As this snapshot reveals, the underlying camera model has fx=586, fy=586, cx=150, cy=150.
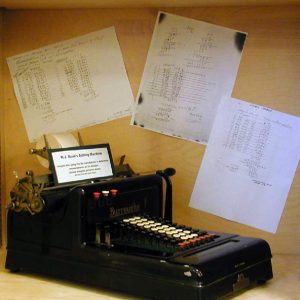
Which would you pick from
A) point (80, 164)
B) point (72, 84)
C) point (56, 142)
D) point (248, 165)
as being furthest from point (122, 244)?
point (72, 84)

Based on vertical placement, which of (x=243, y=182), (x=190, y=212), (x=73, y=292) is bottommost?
(x=73, y=292)

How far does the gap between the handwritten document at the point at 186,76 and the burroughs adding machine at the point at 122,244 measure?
236 mm

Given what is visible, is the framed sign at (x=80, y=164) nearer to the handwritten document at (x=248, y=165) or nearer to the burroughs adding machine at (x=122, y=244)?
the burroughs adding machine at (x=122, y=244)

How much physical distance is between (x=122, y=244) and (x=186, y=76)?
605 millimetres

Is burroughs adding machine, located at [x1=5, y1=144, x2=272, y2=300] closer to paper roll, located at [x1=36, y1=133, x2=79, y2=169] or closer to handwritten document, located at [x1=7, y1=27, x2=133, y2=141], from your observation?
paper roll, located at [x1=36, y1=133, x2=79, y2=169]

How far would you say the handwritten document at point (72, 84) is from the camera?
1.73 metres

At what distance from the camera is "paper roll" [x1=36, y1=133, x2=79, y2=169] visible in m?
1.59

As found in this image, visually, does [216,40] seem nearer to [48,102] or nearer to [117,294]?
[48,102]

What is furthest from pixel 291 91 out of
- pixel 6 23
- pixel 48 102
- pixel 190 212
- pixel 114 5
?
pixel 6 23

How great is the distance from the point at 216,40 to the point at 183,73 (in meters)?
0.13

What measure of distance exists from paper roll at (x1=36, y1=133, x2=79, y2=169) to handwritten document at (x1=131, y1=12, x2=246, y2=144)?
20cm

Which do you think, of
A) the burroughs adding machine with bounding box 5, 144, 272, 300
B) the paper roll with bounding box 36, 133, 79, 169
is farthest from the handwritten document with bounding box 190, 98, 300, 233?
the paper roll with bounding box 36, 133, 79, 169

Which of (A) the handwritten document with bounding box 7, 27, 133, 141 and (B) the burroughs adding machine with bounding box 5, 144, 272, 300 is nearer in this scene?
(B) the burroughs adding machine with bounding box 5, 144, 272, 300

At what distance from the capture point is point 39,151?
1.62 metres
